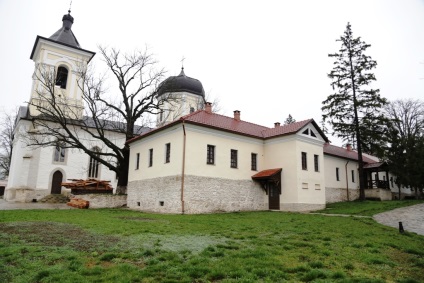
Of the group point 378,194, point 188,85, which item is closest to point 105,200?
point 188,85

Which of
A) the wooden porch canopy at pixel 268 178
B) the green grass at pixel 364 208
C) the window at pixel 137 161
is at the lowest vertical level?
the green grass at pixel 364 208

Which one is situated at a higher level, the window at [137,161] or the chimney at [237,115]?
the chimney at [237,115]

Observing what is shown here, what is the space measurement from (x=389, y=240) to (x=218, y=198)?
37.3ft

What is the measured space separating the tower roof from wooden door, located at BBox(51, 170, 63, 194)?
14817mm

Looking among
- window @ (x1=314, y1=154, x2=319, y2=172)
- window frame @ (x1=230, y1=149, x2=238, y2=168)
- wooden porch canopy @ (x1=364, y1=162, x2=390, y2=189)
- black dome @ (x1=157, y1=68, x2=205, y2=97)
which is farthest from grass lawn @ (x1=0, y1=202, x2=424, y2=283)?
black dome @ (x1=157, y1=68, x2=205, y2=97)

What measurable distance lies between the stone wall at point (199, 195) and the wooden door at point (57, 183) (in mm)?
12709

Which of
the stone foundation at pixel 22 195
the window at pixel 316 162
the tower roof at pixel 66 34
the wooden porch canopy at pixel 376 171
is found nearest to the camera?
the window at pixel 316 162

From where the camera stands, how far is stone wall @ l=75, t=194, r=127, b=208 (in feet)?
71.8

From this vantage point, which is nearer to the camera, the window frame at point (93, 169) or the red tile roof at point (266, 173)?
the red tile roof at point (266, 173)

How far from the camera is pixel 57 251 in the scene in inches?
247

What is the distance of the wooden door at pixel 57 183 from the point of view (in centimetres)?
3067

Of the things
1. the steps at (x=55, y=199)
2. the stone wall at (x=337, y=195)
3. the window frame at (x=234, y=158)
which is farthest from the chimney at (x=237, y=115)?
the steps at (x=55, y=199)

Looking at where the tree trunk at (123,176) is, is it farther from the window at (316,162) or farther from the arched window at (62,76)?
the window at (316,162)

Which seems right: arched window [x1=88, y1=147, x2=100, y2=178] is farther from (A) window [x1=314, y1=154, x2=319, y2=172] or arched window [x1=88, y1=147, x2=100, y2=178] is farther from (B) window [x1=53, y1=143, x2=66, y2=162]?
(A) window [x1=314, y1=154, x2=319, y2=172]
